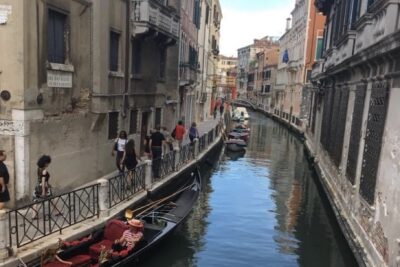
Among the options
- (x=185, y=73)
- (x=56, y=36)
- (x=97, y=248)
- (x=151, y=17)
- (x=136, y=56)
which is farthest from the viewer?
(x=185, y=73)

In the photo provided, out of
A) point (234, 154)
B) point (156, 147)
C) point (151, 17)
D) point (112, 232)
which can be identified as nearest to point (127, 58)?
point (151, 17)

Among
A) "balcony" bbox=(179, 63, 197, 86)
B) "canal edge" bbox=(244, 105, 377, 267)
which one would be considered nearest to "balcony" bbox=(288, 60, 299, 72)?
"canal edge" bbox=(244, 105, 377, 267)

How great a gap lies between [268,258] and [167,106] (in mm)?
9046

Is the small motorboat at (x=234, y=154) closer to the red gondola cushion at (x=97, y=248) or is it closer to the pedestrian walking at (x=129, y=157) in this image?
the pedestrian walking at (x=129, y=157)

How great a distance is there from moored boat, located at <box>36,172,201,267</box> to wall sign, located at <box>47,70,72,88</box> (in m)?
2.93

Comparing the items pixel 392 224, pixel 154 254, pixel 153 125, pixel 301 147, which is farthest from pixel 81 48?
pixel 301 147

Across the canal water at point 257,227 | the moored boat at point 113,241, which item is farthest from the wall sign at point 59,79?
the canal water at point 257,227

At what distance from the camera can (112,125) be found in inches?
453

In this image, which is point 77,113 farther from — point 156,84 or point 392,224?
point 392,224

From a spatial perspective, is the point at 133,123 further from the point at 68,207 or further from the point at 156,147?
the point at 68,207

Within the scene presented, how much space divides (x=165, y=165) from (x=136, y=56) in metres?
3.49

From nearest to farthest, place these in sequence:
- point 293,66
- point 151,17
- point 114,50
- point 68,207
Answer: point 68,207 → point 114,50 → point 151,17 → point 293,66

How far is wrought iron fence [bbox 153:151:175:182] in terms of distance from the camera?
A: 37.2ft

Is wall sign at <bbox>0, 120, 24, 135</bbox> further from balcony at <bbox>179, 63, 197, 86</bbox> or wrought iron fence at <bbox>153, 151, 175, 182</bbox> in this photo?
balcony at <bbox>179, 63, 197, 86</bbox>
